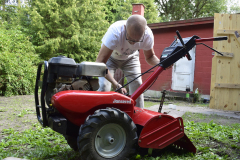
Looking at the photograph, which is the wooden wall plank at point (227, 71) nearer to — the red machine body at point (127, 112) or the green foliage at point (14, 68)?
the red machine body at point (127, 112)

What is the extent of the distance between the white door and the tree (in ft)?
53.3

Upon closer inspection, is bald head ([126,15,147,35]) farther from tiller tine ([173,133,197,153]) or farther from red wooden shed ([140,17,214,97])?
red wooden shed ([140,17,214,97])

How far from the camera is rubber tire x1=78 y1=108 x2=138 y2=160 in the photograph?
1777 millimetres

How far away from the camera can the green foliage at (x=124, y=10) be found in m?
19.0

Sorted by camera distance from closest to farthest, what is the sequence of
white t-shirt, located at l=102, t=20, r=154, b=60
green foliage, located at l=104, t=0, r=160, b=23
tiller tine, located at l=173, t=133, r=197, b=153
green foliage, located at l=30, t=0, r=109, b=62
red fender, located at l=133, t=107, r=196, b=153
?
red fender, located at l=133, t=107, r=196, b=153
tiller tine, located at l=173, t=133, r=197, b=153
white t-shirt, located at l=102, t=20, r=154, b=60
green foliage, located at l=30, t=0, r=109, b=62
green foliage, located at l=104, t=0, r=160, b=23

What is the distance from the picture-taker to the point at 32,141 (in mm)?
2777

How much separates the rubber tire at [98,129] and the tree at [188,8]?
2327 cm

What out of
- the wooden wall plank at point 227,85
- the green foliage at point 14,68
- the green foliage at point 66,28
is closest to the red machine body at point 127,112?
the wooden wall plank at point 227,85

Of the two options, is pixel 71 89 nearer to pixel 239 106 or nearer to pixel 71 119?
pixel 71 119

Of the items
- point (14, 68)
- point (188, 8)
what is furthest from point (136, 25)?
point (188, 8)

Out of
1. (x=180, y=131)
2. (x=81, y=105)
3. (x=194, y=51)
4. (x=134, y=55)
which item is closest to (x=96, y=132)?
(x=81, y=105)

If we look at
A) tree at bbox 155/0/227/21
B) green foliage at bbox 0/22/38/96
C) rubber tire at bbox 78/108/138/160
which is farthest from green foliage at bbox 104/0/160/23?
rubber tire at bbox 78/108/138/160

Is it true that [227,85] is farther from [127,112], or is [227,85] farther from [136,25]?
[127,112]

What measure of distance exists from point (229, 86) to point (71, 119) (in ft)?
16.9
